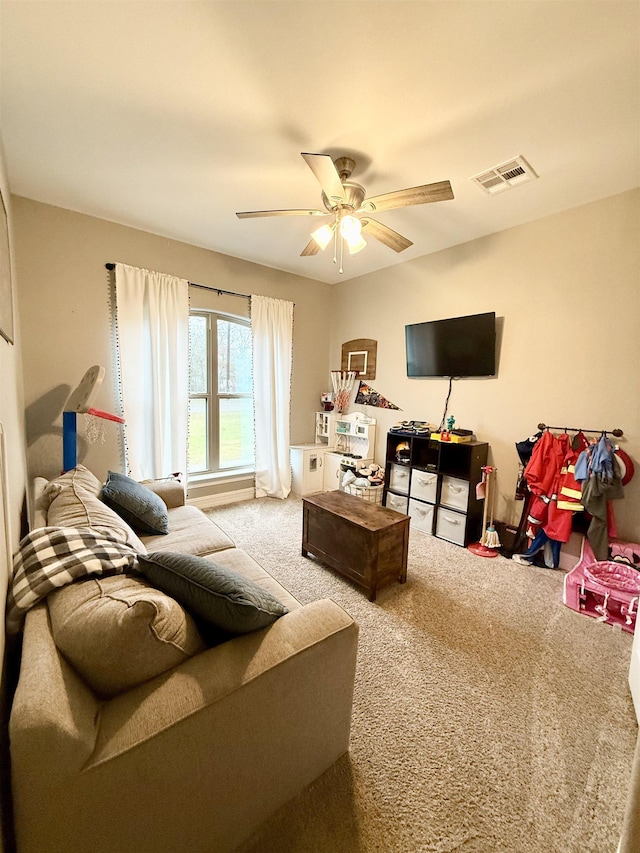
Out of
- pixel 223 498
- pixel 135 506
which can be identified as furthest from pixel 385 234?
pixel 223 498

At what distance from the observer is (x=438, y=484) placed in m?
3.12

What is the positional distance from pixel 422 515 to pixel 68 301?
3710 mm

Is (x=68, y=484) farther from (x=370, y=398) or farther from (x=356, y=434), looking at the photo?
(x=370, y=398)

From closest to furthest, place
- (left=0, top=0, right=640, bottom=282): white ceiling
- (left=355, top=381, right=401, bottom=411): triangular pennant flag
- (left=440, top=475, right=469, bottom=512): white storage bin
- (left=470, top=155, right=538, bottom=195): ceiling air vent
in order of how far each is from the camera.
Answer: (left=0, top=0, right=640, bottom=282): white ceiling → (left=470, top=155, right=538, bottom=195): ceiling air vent → (left=440, top=475, right=469, bottom=512): white storage bin → (left=355, top=381, right=401, bottom=411): triangular pennant flag

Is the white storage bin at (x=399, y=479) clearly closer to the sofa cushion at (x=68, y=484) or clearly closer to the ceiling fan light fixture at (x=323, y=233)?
the ceiling fan light fixture at (x=323, y=233)

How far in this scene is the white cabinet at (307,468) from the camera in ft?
13.4

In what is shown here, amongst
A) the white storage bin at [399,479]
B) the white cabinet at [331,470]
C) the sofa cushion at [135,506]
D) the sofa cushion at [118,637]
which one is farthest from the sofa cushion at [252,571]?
the white cabinet at [331,470]

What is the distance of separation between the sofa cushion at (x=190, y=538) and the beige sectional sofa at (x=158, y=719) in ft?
2.74

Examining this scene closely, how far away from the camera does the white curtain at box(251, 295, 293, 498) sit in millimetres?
3871

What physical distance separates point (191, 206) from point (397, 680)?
3412 mm

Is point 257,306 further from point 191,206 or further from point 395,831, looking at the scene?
point 395,831

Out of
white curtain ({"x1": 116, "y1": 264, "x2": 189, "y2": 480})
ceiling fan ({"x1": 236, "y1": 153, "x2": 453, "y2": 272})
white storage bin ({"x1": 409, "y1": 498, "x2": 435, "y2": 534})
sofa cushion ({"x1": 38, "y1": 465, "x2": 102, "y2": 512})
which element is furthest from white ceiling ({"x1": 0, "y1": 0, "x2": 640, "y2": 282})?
white storage bin ({"x1": 409, "y1": 498, "x2": 435, "y2": 534})

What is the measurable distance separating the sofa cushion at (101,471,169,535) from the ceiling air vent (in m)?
2.96

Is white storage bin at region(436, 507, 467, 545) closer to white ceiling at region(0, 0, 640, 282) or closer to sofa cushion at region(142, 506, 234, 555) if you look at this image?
sofa cushion at region(142, 506, 234, 555)
